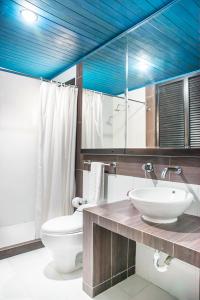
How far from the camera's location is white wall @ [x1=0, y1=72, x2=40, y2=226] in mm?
2816

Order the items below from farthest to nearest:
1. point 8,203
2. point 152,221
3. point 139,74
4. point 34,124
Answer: point 34,124
point 8,203
point 139,74
point 152,221

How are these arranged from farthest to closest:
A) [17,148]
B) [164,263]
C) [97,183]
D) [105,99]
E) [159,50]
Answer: [17,148] → [105,99] → [97,183] → [159,50] → [164,263]

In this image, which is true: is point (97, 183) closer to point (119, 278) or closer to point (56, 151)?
point (56, 151)

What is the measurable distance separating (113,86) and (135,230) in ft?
5.25

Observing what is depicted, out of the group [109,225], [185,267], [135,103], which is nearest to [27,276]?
[109,225]

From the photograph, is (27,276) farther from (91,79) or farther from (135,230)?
(91,79)

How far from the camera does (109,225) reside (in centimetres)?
142

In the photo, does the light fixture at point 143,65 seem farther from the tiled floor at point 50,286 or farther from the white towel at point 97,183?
the tiled floor at point 50,286

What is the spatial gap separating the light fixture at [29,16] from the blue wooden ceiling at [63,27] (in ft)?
0.12

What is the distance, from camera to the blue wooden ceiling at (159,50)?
1.69 metres

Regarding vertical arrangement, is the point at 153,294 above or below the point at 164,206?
below

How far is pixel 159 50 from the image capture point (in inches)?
75.9

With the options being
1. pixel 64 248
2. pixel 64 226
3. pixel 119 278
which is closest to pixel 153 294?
pixel 119 278

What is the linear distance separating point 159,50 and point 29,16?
1244mm
